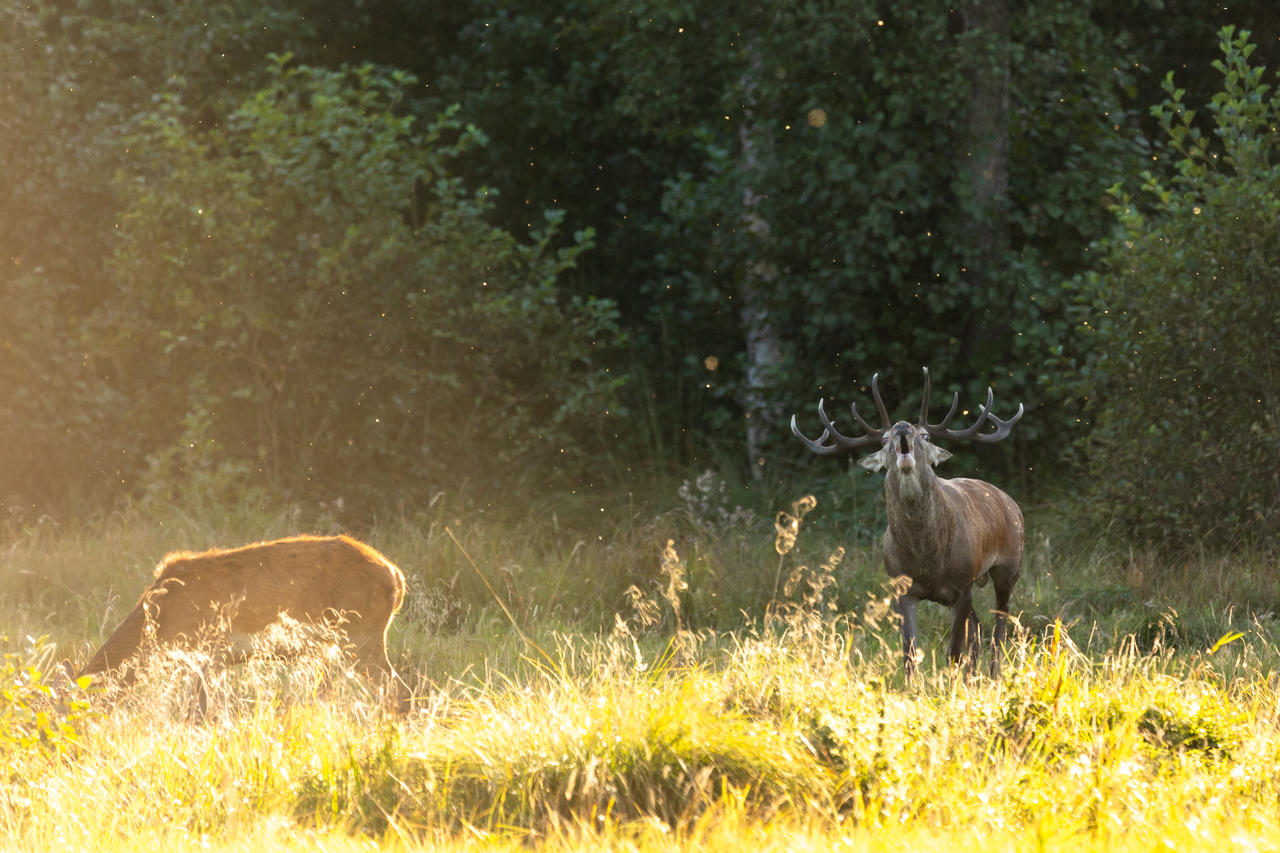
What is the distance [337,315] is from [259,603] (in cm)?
636

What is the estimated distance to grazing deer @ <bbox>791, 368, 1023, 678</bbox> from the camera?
819cm

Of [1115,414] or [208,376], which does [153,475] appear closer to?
[208,376]

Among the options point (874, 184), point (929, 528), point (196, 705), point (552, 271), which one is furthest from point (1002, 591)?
point (552, 271)

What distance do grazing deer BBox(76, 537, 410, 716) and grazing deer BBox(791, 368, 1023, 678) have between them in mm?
2465

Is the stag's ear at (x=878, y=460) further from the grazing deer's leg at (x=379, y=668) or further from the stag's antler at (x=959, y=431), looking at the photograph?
the grazing deer's leg at (x=379, y=668)

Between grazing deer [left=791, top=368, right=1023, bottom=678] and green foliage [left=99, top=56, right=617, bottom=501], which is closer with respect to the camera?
grazing deer [left=791, top=368, right=1023, bottom=678]

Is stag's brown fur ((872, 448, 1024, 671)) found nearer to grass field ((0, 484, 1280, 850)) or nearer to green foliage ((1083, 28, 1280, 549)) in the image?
grass field ((0, 484, 1280, 850))

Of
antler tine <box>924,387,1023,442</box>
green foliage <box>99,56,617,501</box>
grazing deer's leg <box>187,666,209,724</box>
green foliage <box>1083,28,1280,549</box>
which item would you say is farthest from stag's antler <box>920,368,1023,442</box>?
green foliage <box>99,56,617,501</box>

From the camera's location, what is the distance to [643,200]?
A: 17672 mm

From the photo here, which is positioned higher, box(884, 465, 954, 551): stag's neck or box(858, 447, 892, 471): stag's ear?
box(858, 447, 892, 471): stag's ear

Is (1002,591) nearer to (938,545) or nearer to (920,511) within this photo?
(938,545)

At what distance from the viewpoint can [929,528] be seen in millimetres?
8406

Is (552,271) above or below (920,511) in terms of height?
above

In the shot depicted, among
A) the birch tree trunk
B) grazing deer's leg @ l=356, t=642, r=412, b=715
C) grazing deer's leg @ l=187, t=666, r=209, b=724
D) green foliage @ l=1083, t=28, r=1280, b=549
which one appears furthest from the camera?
the birch tree trunk
